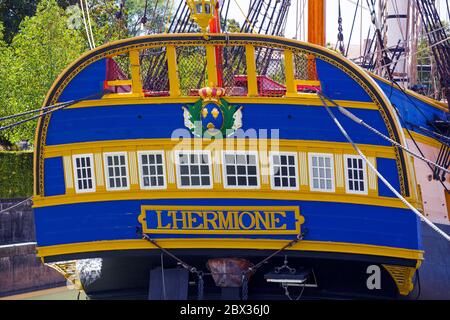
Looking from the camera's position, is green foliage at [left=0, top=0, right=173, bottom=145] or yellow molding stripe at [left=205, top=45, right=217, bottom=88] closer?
yellow molding stripe at [left=205, top=45, right=217, bottom=88]

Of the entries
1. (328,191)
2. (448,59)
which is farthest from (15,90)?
(328,191)

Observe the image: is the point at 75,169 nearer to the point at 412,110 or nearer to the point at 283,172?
the point at 283,172

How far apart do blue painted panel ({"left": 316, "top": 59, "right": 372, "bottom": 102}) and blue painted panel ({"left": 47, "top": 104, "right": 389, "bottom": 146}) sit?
0.17 m

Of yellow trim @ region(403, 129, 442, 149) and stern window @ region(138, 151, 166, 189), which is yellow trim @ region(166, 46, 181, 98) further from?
yellow trim @ region(403, 129, 442, 149)

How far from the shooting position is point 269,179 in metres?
11.8

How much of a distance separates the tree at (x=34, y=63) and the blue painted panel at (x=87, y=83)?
10.0 meters

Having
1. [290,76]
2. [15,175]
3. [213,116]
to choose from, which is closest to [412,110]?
[290,76]

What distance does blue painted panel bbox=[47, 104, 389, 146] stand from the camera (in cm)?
1169

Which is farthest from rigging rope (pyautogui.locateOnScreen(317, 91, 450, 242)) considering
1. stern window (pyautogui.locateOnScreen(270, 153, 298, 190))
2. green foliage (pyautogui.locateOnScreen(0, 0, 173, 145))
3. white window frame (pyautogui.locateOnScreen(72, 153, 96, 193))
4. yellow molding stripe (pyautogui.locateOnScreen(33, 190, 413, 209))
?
green foliage (pyautogui.locateOnScreen(0, 0, 173, 145))

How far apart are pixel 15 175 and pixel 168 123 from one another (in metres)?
9.62

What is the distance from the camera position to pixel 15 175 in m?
20.9

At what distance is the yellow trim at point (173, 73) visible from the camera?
11.8 metres

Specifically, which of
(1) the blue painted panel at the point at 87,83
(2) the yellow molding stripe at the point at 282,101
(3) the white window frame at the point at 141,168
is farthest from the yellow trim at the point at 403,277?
(1) the blue painted panel at the point at 87,83
